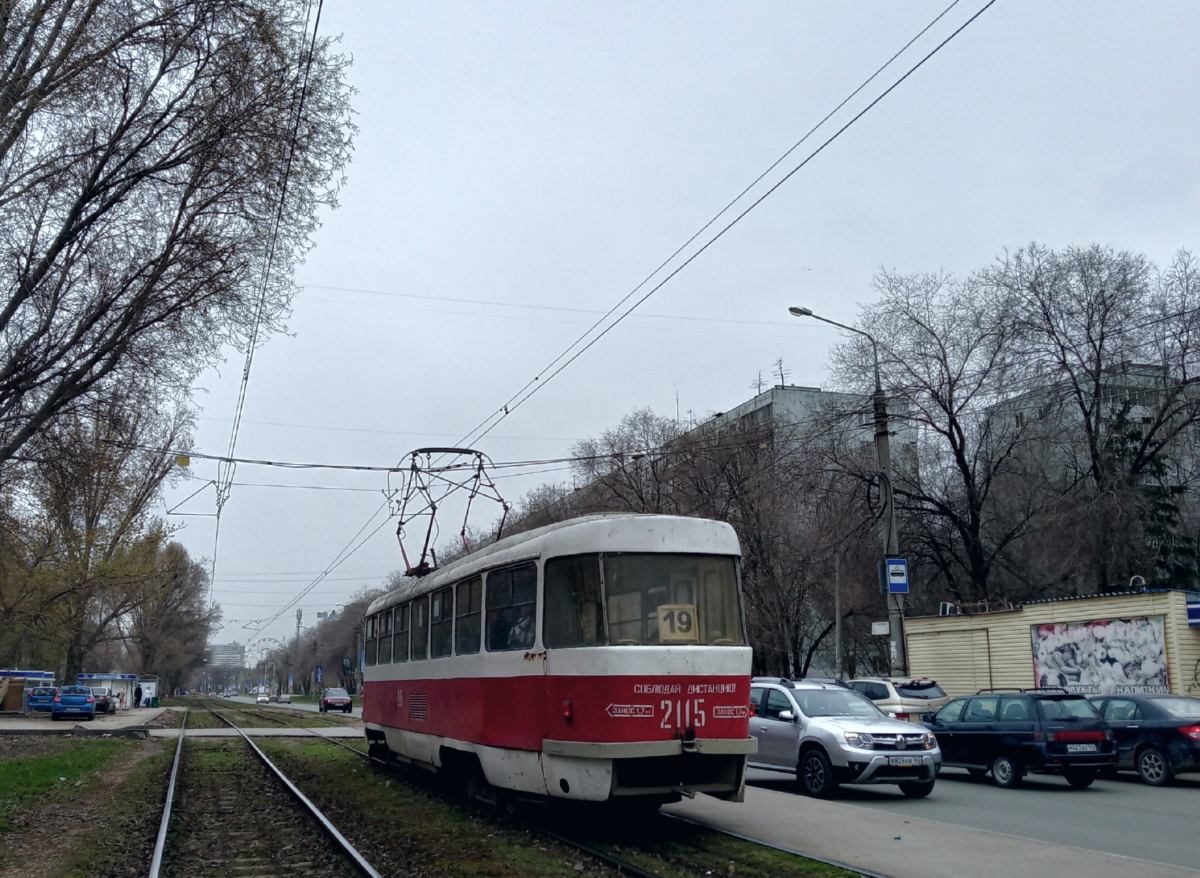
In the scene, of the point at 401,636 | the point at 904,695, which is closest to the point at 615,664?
the point at 401,636

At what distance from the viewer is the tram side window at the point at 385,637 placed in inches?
652

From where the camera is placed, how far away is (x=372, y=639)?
59.4 ft

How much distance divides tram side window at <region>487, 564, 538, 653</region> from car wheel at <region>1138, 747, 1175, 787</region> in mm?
11278

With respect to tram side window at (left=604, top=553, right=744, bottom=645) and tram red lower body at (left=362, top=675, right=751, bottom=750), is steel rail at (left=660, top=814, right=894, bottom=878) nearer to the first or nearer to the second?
tram red lower body at (left=362, top=675, right=751, bottom=750)

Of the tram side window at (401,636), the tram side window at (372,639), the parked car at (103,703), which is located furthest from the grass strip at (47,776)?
the parked car at (103,703)

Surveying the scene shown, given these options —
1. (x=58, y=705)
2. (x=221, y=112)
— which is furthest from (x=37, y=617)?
(x=221, y=112)

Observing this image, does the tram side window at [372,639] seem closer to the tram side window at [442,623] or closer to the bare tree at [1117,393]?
the tram side window at [442,623]

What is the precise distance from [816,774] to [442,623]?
18.4 ft

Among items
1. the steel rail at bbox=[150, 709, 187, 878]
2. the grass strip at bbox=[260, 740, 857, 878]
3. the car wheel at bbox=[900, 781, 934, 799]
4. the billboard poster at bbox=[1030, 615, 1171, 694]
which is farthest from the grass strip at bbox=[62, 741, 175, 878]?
the billboard poster at bbox=[1030, 615, 1171, 694]

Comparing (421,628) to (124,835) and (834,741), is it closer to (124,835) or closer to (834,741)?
(124,835)

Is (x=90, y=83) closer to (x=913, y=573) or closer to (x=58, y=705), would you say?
(x=913, y=573)

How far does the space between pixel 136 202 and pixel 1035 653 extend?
21.1 meters

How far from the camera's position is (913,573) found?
34.2 metres

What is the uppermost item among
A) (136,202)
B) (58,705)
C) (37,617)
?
(136,202)
